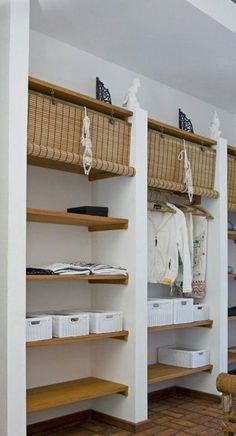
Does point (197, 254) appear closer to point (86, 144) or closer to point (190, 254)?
point (190, 254)

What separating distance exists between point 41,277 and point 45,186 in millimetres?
803

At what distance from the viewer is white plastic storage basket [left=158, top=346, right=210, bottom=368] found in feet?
13.3

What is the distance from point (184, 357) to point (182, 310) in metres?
0.42

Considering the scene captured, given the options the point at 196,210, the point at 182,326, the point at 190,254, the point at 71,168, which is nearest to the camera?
the point at 71,168

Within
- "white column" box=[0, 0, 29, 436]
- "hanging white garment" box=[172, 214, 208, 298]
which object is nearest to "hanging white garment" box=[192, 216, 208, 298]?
"hanging white garment" box=[172, 214, 208, 298]

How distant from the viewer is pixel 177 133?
13.2 feet

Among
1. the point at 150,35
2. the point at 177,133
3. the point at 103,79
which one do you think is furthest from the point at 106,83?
the point at 177,133

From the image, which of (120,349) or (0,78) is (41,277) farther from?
(0,78)

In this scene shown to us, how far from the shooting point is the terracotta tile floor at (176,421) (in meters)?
3.37

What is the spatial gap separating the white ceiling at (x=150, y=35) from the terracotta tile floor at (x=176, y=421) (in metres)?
2.75

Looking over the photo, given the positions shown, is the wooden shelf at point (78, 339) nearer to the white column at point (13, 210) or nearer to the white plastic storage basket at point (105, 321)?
the white plastic storage basket at point (105, 321)

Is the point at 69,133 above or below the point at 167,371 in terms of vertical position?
above

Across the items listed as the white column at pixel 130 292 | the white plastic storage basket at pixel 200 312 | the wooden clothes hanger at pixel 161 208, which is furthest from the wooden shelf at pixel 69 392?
the wooden clothes hanger at pixel 161 208

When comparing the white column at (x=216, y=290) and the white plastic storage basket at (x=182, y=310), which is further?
the white column at (x=216, y=290)
